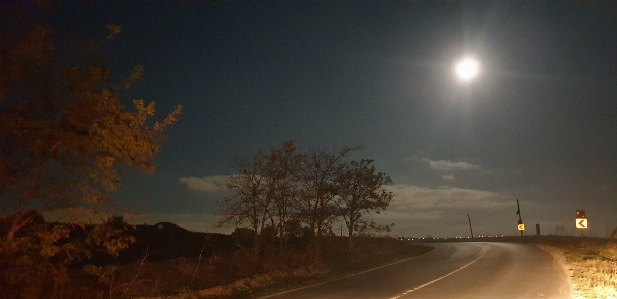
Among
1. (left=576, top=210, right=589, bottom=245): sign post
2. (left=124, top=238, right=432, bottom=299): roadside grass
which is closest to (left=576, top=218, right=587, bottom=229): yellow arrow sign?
(left=576, top=210, right=589, bottom=245): sign post

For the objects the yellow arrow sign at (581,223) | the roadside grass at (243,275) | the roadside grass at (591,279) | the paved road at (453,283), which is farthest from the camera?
the yellow arrow sign at (581,223)

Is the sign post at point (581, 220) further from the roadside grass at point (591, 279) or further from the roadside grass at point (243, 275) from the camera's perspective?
the roadside grass at point (243, 275)

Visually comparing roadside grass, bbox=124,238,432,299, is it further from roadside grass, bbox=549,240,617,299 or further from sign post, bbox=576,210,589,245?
sign post, bbox=576,210,589,245

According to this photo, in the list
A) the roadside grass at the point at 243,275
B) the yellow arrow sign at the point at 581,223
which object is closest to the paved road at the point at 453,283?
the roadside grass at the point at 243,275

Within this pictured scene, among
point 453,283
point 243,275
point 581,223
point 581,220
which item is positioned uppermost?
point 581,220

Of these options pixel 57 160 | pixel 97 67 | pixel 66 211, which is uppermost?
pixel 97 67

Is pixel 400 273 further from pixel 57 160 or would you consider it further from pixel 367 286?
pixel 57 160

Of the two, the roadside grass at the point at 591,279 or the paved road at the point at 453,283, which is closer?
the roadside grass at the point at 591,279

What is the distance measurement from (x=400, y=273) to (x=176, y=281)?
1040 cm

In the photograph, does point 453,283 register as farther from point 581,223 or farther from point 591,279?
point 581,223

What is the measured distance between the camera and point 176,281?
64.7ft

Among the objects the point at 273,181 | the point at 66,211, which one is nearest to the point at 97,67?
the point at 66,211

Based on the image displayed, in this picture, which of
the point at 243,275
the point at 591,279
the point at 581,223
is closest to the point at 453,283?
the point at 591,279

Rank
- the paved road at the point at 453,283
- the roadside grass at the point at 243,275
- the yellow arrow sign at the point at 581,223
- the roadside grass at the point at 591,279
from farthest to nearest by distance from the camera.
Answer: the yellow arrow sign at the point at 581,223 < the roadside grass at the point at 243,275 < the paved road at the point at 453,283 < the roadside grass at the point at 591,279
